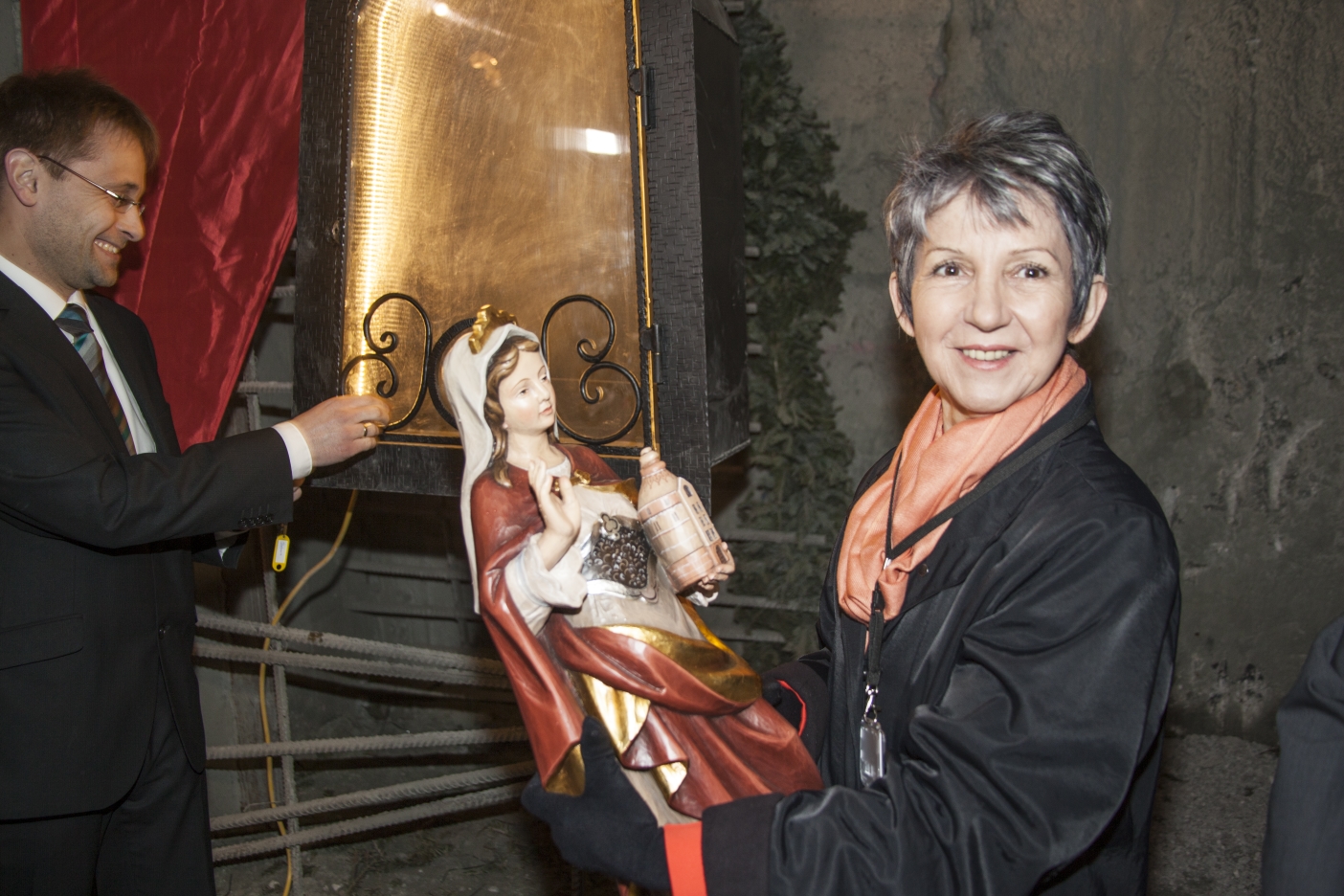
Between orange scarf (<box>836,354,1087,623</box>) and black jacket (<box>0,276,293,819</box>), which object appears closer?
orange scarf (<box>836,354,1087,623</box>)

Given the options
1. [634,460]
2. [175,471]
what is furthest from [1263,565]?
[175,471]

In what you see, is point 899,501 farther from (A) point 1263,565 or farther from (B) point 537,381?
(A) point 1263,565

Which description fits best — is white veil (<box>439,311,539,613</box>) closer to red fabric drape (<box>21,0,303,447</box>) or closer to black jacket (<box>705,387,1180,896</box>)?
black jacket (<box>705,387,1180,896</box>)

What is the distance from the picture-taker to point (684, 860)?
114 centimetres

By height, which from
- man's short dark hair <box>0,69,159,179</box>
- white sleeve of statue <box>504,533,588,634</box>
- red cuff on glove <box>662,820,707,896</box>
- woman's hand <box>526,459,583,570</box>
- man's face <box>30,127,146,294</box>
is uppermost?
man's short dark hair <box>0,69,159,179</box>

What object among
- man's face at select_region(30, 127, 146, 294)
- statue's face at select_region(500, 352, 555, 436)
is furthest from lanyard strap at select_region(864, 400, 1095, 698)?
man's face at select_region(30, 127, 146, 294)

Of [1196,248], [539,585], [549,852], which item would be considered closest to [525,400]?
[539,585]

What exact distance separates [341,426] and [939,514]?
124 cm

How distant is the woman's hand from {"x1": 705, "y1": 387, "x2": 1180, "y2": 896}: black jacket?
0.38m

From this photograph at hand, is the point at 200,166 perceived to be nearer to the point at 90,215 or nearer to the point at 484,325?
the point at 90,215

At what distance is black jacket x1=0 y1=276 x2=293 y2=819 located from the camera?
5.87ft

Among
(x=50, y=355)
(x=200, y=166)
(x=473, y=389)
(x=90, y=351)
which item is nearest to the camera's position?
(x=473, y=389)

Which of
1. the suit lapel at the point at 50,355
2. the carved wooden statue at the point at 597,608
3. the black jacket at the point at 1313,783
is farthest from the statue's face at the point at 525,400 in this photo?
the suit lapel at the point at 50,355

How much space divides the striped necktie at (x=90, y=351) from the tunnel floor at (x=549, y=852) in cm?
186
